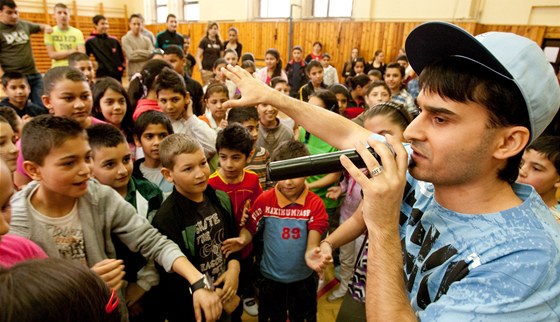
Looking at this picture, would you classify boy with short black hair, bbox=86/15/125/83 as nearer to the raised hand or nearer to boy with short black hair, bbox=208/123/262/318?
boy with short black hair, bbox=208/123/262/318

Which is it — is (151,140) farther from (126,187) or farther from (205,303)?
(205,303)

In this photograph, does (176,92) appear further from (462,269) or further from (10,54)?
(10,54)

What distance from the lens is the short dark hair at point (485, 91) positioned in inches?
34.7

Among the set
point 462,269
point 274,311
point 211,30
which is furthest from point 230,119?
point 211,30

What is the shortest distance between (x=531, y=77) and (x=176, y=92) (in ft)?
8.34

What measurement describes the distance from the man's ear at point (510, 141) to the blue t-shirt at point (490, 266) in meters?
0.14

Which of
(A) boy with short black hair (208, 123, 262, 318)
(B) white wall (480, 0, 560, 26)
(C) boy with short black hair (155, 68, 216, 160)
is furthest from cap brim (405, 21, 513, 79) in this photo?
(B) white wall (480, 0, 560, 26)

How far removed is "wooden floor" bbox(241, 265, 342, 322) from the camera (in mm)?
2543

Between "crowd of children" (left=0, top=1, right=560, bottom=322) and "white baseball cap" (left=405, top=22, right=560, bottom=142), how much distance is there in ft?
2.86

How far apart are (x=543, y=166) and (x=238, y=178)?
6.38ft

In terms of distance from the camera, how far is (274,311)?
7.01ft

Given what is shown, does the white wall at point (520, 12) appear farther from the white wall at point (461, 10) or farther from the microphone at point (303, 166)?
the microphone at point (303, 166)

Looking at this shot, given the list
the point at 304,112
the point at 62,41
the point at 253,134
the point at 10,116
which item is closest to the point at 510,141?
the point at 304,112

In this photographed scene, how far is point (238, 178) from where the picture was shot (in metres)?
2.29
